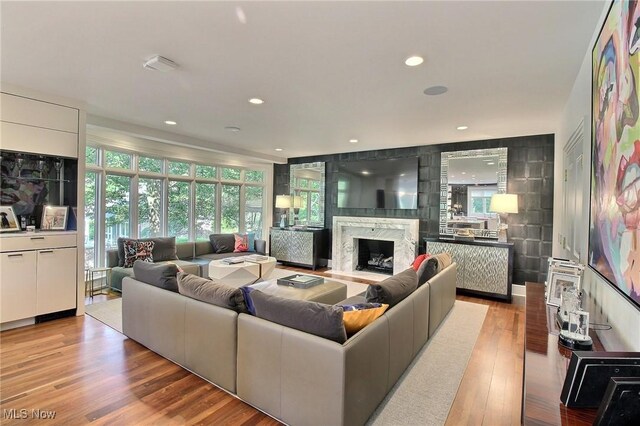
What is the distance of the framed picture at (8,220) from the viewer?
3.39 m

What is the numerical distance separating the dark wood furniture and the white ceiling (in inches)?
73.0

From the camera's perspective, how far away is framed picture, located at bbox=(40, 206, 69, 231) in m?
3.68

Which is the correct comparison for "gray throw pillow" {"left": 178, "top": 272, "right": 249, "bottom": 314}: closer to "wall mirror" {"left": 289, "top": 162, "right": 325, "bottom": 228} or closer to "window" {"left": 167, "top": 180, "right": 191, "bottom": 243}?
"window" {"left": 167, "top": 180, "right": 191, "bottom": 243}

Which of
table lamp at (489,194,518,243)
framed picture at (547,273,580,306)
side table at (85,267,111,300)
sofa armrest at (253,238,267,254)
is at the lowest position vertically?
side table at (85,267,111,300)

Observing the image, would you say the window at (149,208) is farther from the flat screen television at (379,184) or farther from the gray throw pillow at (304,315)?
the gray throw pillow at (304,315)

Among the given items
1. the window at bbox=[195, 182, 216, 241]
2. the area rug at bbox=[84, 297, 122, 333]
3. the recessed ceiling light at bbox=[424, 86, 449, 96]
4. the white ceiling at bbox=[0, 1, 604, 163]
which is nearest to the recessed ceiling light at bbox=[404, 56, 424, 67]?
the white ceiling at bbox=[0, 1, 604, 163]

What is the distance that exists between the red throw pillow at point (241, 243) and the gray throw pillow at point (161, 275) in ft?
11.1

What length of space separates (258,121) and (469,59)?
2.82m

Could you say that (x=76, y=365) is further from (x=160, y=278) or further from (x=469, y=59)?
(x=469, y=59)

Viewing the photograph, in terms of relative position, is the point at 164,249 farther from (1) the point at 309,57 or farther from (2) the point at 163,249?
(1) the point at 309,57

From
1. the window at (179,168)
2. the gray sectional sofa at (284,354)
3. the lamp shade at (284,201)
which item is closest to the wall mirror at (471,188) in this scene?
the gray sectional sofa at (284,354)

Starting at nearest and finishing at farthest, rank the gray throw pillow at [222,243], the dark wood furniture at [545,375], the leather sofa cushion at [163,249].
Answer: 1. the dark wood furniture at [545,375]
2. the leather sofa cushion at [163,249]
3. the gray throw pillow at [222,243]

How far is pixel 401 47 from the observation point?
228cm

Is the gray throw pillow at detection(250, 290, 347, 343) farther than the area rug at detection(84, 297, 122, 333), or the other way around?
the area rug at detection(84, 297, 122, 333)
